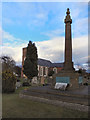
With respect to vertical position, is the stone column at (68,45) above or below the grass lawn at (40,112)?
above

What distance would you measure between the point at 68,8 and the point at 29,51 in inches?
852

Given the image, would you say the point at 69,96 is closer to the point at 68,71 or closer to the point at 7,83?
the point at 68,71

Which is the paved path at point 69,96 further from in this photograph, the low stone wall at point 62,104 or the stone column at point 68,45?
the stone column at point 68,45

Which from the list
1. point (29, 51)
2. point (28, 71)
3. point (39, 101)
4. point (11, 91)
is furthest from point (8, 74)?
point (29, 51)

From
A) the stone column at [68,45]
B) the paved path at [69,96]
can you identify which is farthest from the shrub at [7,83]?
the stone column at [68,45]

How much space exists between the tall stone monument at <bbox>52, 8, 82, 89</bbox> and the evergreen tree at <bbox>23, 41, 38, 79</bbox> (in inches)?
799

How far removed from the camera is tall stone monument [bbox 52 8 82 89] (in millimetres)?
7842

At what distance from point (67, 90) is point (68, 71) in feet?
5.56

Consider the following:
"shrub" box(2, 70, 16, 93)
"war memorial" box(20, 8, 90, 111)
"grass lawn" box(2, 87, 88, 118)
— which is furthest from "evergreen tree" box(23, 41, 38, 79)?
"grass lawn" box(2, 87, 88, 118)

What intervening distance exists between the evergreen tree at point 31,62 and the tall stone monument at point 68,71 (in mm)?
20306

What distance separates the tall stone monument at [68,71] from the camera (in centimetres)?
784

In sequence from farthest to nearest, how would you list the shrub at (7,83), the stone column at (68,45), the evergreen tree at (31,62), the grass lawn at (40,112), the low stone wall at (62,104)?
the evergreen tree at (31,62), the shrub at (7,83), the stone column at (68,45), the low stone wall at (62,104), the grass lawn at (40,112)

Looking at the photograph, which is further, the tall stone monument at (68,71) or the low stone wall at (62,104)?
the tall stone monument at (68,71)

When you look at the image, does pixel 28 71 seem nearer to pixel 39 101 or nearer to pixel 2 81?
pixel 2 81
